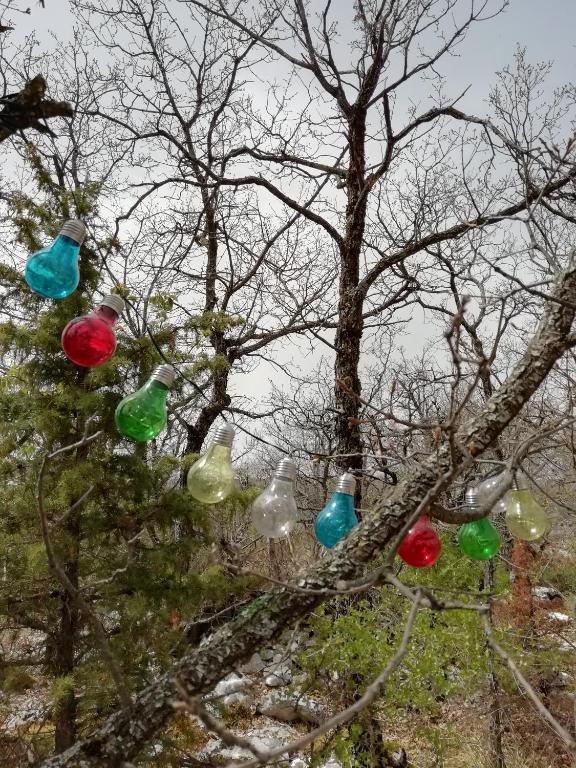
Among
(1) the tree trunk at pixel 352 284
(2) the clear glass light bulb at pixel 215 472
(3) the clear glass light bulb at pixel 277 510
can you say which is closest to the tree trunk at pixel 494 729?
(1) the tree trunk at pixel 352 284

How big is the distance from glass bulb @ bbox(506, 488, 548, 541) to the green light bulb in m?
1.26

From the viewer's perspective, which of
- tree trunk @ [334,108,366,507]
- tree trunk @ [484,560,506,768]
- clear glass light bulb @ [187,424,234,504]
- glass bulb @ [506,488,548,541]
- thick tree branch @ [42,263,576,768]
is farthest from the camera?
tree trunk @ [484,560,506,768]

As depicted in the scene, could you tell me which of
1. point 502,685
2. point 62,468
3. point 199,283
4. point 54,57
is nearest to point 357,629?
point 62,468

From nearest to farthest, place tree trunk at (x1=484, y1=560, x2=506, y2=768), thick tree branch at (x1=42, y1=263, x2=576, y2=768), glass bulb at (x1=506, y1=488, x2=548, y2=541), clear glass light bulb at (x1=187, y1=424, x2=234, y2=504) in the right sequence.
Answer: thick tree branch at (x1=42, y1=263, x2=576, y2=768) < clear glass light bulb at (x1=187, y1=424, x2=234, y2=504) < glass bulb at (x1=506, y1=488, x2=548, y2=541) < tree trunk at (x1=484, y1=560, x2=506, y2=768)

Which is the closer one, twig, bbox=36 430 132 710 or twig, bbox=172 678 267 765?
twig, bbox=172 678 267 765

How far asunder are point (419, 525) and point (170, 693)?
94 centimetres

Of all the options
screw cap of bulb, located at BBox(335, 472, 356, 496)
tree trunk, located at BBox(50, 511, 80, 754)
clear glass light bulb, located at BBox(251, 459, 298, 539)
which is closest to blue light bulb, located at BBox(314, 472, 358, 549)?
screw cap of bulb, located at BBox(335, 472, 356, 496)

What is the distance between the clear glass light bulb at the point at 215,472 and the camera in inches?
65.4

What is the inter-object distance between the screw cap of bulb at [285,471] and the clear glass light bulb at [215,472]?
16 centimetres

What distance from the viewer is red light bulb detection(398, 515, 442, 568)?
68.3 inches

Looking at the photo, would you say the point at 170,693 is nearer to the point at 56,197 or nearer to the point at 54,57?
the point at 56,197

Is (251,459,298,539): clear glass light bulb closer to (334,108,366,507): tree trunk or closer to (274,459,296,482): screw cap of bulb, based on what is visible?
(274,459,296,482): screw cap of bulb

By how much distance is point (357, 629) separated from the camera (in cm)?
316

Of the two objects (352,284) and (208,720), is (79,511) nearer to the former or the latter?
(208,720)
